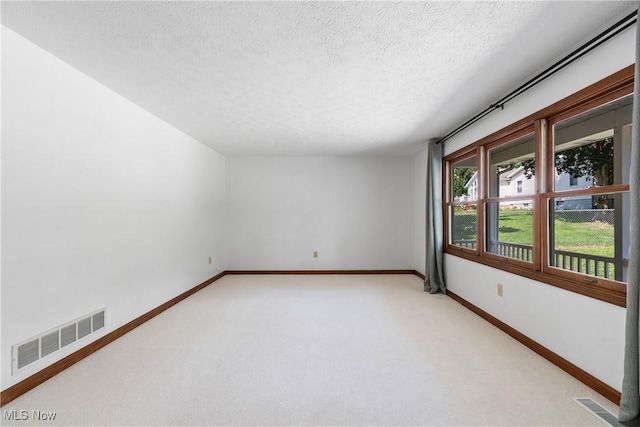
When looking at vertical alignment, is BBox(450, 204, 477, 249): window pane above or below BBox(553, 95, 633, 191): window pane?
below

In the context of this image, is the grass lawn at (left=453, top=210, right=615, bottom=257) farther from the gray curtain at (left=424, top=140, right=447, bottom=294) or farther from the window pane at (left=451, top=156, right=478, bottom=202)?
the gray curtain at (left=424, top=140, right=447, bottom=294)

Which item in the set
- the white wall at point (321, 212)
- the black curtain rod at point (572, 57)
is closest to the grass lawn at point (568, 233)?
the black curtain rod at point (572, 57)

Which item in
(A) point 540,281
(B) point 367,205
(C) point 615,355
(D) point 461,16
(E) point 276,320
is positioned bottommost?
(E) point 276,320

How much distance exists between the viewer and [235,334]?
266 cm

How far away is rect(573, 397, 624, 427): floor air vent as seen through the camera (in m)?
1.50

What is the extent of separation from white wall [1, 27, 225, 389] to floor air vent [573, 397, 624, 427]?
3.61m

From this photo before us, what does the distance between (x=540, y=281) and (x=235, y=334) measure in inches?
112

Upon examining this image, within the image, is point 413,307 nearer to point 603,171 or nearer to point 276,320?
point 276,320

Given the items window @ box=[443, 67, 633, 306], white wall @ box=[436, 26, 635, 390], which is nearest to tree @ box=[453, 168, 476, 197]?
window @ box=[443, 67, 633, 306]

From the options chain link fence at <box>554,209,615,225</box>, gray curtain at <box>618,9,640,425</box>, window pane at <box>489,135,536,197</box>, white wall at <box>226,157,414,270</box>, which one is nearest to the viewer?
gray curtain at <box>618,9,640,425</box>

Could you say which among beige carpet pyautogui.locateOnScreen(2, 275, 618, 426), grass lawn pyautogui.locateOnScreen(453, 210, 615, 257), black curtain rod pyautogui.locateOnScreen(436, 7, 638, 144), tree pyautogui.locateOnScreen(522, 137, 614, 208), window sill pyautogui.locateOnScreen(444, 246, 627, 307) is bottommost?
beige carpet pyautogui.locateOnScreen(2, 275, 618, 426)

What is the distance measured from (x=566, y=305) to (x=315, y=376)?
6.50ft

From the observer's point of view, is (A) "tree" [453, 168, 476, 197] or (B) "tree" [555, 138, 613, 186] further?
(A) "tree" [453, 168, 476, 197]

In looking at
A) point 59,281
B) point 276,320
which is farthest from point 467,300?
point 59,281
